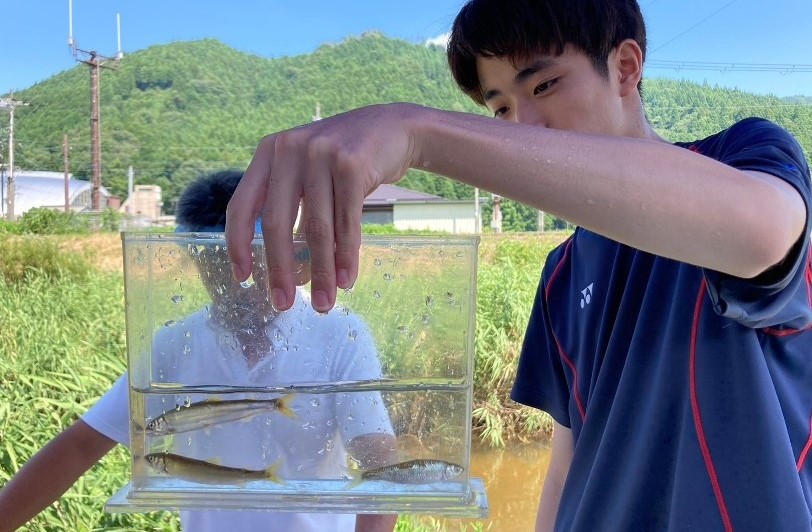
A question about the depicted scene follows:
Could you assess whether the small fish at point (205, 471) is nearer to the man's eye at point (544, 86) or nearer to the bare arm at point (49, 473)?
the man's eye at point (544, 86)

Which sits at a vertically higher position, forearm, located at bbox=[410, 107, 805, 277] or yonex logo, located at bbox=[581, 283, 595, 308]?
forearm, located at bbox=[410, 107, 805, 277]

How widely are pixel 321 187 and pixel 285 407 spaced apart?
337 mm

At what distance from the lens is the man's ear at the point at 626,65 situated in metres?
1.08

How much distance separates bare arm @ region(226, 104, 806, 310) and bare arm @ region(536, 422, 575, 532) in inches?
28.1

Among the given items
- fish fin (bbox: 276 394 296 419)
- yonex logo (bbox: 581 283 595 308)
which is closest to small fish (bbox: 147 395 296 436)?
fish fin (bbox: 276 394 296 419)

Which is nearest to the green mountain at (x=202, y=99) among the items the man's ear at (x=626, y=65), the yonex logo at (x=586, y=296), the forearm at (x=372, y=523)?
the forearm at (x=372, y=523)

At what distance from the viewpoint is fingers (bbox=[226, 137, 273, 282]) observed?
1.85 feet

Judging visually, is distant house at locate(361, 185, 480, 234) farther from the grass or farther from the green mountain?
the grass

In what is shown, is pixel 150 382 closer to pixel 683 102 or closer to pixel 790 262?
pixel 790 262

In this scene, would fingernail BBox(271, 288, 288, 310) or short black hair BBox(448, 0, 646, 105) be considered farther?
short black hair BBox(448, 0, 646, 105)

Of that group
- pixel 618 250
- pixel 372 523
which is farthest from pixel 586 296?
pixel 372 523

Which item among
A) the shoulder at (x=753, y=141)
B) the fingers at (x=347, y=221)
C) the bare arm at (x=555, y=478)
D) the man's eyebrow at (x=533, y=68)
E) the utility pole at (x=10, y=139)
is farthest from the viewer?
the utility pole at (x=10, y=139)

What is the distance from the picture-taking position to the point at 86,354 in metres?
4.60

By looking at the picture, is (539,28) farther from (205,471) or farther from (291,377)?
(205,471)
